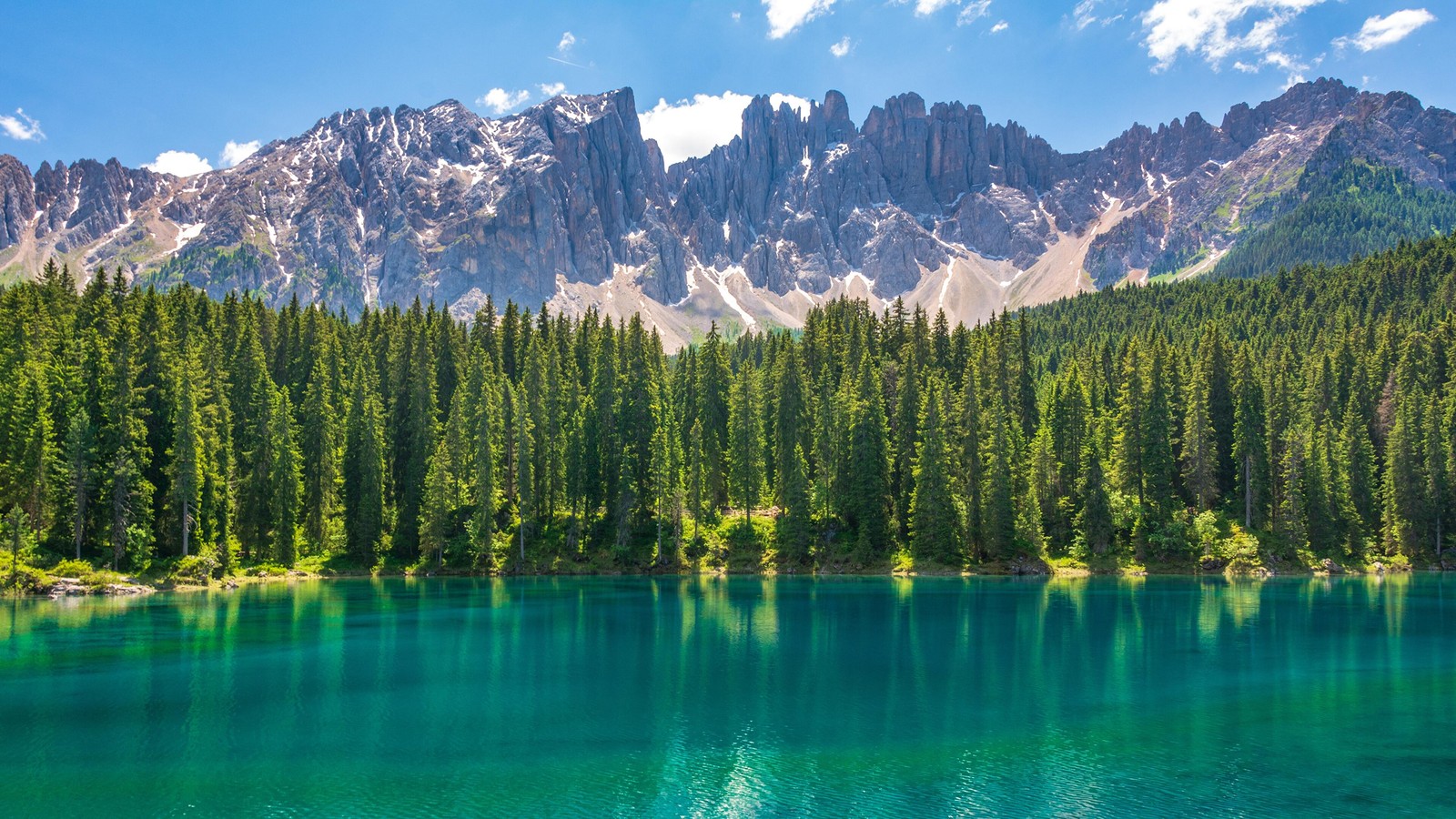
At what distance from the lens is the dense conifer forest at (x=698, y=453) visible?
7800cm

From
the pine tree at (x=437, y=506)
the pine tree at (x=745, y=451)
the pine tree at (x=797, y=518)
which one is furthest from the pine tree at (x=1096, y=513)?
the pine tree at (x=437, y=506)

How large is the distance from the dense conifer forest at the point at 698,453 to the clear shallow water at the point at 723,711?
23186 millimetres

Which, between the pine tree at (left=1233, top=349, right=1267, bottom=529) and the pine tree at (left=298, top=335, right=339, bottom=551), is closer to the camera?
the pine tree at (left=298, top=335, right=339, bottom=551)

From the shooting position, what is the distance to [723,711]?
32125 millimetres

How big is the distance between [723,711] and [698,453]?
5579 centimetres

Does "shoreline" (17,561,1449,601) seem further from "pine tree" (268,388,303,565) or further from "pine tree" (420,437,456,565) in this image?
"pine tree" (268,388,303,565)

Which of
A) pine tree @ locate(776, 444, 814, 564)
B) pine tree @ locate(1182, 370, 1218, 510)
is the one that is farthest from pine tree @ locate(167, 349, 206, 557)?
pine tree @ locate(1182, 370, 1218, 510)

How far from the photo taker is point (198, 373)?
78.2 m

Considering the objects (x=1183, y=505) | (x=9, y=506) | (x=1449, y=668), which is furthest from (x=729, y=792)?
(x=1183, y=505)

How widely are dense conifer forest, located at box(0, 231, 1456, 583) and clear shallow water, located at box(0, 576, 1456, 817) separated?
23186 mm

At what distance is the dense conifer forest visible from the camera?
78000 mm

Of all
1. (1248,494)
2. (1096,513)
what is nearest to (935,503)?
(1096,513)

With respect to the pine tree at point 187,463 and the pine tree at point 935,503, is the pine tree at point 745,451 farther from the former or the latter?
the pine tree at point 187,463

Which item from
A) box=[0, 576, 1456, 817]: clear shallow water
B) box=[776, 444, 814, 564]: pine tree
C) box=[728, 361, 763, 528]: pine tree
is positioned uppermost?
box=[728, 361, 763, 528]: pine tree
